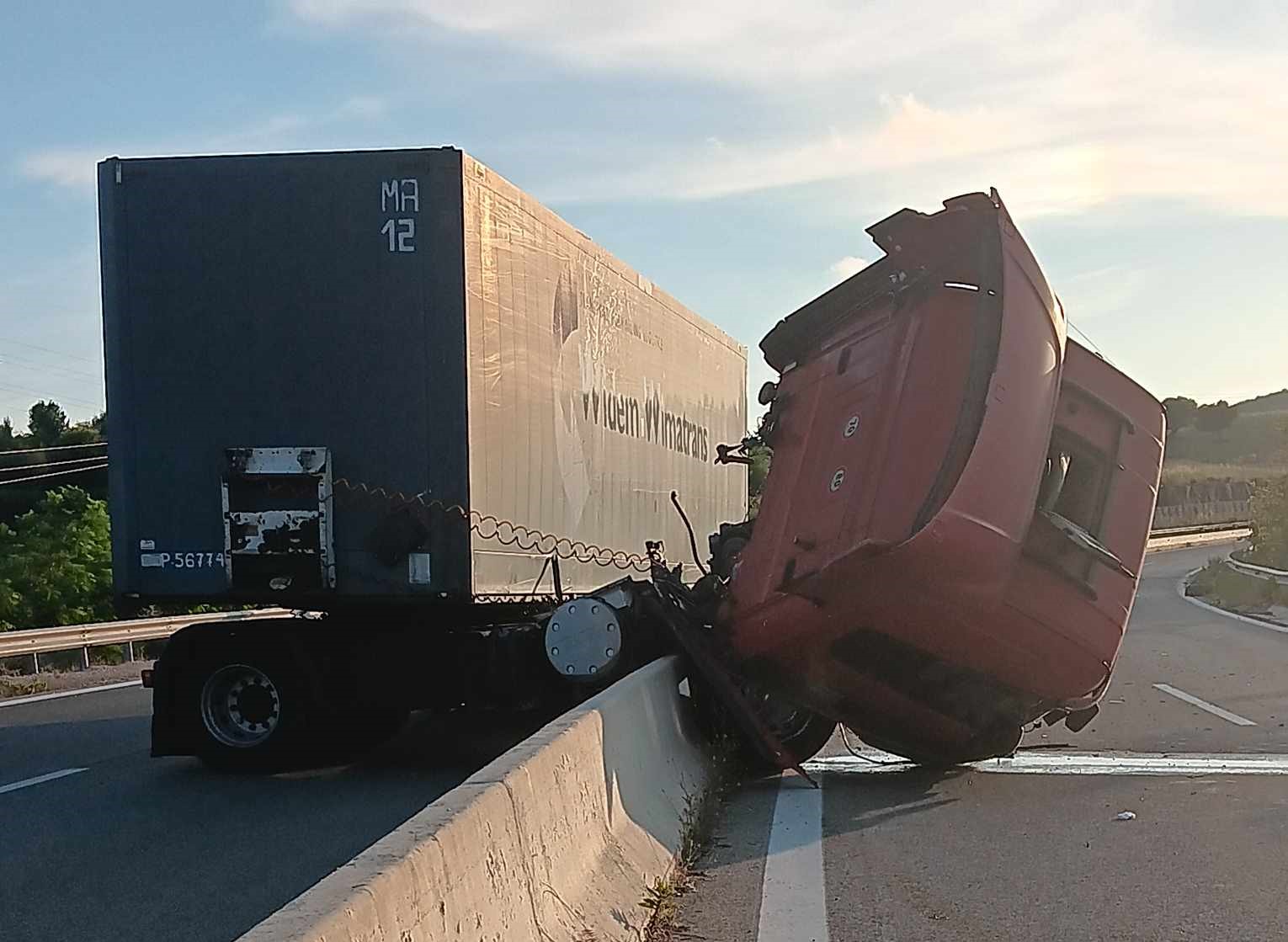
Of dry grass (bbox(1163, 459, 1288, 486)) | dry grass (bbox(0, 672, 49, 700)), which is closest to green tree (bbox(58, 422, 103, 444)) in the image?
dry grass (bbox(0, 672, 49, 700))

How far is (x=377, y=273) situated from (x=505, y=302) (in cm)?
105

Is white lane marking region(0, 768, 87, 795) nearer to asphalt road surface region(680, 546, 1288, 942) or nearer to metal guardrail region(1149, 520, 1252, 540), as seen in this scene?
asphalt road surface region(680, 546, 1288, 942)

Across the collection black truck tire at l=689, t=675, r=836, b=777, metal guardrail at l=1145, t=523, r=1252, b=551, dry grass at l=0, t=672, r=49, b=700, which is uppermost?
black truck tire at l=689, t=675, r=836, b=777

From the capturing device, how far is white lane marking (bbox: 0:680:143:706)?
1694 cm

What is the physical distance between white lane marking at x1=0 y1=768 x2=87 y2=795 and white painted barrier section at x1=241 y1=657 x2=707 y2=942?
15.6 feet

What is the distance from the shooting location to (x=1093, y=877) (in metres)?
6.72

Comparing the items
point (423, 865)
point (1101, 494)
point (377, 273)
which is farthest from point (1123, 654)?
point (423, 865)

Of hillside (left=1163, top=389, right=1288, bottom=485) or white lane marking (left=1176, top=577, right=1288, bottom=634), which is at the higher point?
hillside (left=1163, top=389, right=1288, bottom=485)

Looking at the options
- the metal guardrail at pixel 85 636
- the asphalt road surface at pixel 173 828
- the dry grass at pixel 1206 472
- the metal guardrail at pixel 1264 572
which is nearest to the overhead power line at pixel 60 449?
the metal guardrail at pixel 85 636

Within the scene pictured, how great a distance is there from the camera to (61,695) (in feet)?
58.1

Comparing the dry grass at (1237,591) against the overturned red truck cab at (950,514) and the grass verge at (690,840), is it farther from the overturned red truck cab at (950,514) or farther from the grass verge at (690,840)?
the grass verge at (690,840)

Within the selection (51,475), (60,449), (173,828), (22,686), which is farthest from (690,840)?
(60,449)

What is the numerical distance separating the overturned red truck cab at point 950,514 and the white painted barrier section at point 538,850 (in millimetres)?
Answer: 1155

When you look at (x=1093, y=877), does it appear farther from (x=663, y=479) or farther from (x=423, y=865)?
(x=663, y=479)
